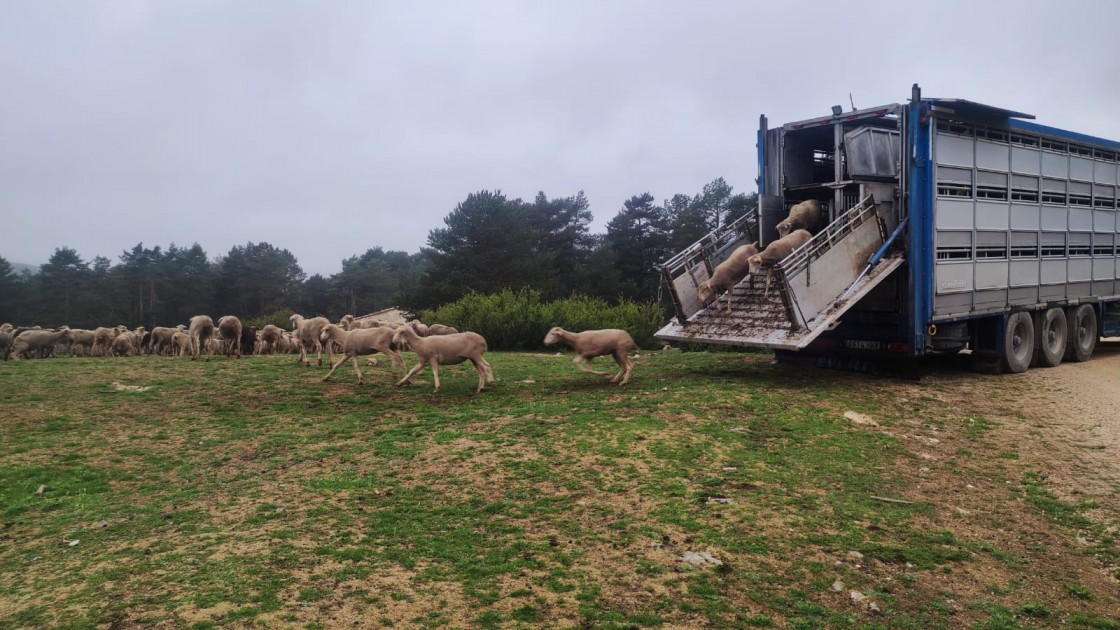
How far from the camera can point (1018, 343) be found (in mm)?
15781

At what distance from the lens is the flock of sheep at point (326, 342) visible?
13.5m

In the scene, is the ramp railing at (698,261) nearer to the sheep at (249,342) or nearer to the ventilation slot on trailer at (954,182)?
the ventilation slot on trailer at (954,182)

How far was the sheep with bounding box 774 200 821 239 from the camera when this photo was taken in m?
14.9

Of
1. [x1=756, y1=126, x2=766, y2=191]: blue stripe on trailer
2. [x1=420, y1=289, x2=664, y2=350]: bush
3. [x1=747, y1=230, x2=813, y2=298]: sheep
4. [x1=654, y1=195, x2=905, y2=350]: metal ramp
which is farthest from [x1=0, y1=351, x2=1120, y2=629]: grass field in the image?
[x1=420, y1=289, x2=664, y2=350]: bush

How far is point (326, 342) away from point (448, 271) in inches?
1166

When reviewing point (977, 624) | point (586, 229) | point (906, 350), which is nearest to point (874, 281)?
point (906, 350)

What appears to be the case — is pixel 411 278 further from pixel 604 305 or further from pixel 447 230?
pixel 604 305

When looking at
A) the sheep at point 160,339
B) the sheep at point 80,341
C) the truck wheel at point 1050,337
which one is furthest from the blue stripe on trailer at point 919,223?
the sheep at point 80,341

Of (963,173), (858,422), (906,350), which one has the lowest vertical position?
(858,422)

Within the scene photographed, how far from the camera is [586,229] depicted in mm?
76688

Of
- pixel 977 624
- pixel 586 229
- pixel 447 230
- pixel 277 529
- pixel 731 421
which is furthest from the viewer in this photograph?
pixel 586 229

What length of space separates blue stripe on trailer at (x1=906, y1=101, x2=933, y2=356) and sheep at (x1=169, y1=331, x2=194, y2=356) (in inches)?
747

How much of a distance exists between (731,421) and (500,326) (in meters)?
15.6

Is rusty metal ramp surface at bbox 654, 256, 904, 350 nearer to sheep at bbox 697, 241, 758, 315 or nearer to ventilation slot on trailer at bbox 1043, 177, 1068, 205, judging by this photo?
sheep at bbox 697, 241, 758, 315
